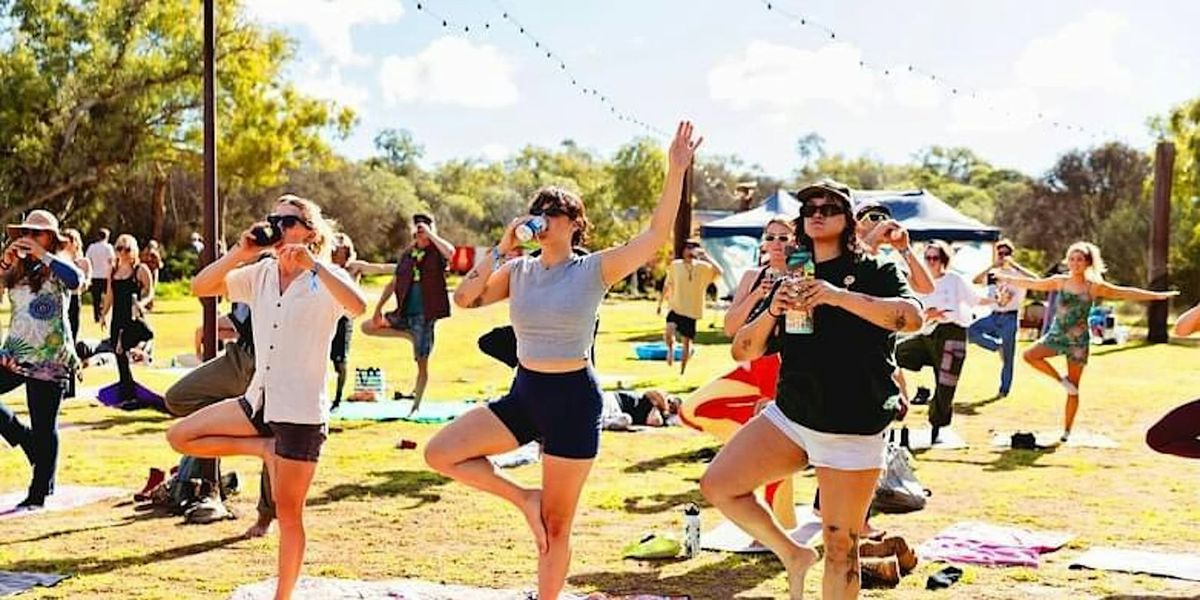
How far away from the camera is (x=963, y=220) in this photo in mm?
24438

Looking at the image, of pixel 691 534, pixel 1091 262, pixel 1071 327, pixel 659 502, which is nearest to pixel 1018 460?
pixel 1071 327

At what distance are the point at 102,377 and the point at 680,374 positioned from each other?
6750mm

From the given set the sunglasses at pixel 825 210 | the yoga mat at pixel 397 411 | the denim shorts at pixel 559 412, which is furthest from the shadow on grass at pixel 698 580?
the yoga mat at pixel 397 411

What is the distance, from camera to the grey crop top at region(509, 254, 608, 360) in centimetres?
506

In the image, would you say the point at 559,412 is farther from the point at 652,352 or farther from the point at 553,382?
the point at 652,352

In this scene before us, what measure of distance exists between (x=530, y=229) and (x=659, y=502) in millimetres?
3622

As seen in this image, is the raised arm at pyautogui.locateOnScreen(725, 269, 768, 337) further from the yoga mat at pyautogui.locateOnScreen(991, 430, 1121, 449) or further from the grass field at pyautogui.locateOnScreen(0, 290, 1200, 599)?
the yoga mat at pyautogui.locateOnScreen(991, 430, 1121, 449)

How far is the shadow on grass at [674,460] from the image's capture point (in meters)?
9.62

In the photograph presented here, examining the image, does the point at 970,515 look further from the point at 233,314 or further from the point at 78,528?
the point at 78,528

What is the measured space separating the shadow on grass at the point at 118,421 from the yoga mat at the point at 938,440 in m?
6.39

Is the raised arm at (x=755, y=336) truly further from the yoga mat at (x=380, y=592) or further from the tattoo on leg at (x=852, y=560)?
the yoga mat at (x=380, y=592)

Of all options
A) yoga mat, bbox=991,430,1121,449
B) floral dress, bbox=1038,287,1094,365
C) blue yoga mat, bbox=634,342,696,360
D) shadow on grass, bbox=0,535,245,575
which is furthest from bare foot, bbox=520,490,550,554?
blue yoga mat, bbox=634,342,696,360

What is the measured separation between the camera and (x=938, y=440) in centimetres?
1112

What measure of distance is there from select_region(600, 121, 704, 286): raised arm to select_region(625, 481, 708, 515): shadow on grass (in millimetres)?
3223
